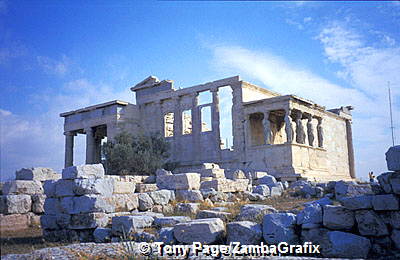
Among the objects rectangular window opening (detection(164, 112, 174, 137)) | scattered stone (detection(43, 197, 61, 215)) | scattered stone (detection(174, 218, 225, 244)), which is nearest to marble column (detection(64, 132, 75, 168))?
rectangular window opening (detection(164, 112, 174, 137))

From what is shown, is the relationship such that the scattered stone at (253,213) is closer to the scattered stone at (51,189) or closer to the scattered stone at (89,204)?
the scattered stone at (89,204)

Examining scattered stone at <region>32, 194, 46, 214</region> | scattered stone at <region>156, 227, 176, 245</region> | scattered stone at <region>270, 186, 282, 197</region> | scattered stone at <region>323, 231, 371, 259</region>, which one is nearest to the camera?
scattered stone at <region>323, 231, 371, 259</region>

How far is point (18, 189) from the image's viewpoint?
401 inches

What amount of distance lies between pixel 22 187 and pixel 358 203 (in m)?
7.80

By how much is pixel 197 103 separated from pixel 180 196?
13128 millimetres

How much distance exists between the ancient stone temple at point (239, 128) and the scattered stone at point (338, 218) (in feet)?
41.9

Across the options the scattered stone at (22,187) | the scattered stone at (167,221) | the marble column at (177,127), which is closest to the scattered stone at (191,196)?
the scattered stone at (167,221)

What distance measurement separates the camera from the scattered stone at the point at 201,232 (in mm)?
6465

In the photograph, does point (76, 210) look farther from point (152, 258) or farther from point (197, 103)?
point (197, 103)

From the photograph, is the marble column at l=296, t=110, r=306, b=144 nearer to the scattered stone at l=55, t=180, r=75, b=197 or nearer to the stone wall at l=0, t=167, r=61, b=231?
the stone wall at l=0, t=167, r=61, b=231

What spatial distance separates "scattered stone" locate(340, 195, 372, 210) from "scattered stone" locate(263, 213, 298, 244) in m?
0.86

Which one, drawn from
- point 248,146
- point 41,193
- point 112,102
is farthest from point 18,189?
point 112,102

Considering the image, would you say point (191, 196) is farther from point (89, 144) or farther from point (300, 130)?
point (89, 144)

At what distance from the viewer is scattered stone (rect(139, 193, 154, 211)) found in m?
10.1
